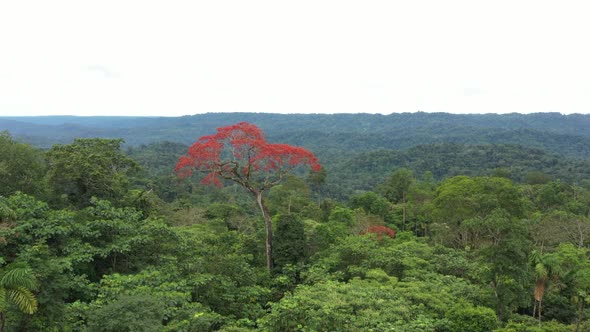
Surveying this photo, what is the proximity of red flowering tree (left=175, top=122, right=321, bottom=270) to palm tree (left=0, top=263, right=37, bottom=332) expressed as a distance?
28.5 ft

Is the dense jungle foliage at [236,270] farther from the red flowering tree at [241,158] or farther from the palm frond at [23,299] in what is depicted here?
the red flowering tree at [241,158]

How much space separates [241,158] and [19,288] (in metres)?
10.0

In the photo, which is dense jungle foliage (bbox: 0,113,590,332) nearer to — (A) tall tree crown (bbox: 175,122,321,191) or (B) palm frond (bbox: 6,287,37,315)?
(B) palm frond (bbox: 6,287,37,315)

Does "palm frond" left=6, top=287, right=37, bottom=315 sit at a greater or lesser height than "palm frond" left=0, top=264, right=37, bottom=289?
lesser

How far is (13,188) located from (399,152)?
342 ft

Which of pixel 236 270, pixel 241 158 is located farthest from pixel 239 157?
pixel 236 270

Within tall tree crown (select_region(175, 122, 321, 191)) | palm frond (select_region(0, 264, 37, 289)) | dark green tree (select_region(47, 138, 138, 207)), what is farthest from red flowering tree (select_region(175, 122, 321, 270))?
palm frond (select_region(0, 264, 37, 289))

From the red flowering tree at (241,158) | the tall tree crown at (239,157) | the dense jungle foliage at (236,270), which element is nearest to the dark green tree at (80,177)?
the dense jungle foliage at (236,270)

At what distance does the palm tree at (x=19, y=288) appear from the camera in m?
7.52

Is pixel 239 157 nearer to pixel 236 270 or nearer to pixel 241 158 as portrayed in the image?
pixel 241 158

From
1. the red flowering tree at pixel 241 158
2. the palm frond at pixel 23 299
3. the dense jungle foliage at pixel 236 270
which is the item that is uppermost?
the red flowering tree at pixel 241 158

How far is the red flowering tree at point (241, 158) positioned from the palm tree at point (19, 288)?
8688mm

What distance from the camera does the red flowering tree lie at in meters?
16.5

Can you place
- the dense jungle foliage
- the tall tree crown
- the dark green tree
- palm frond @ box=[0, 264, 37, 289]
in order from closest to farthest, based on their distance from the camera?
1. palm frond @ box=[0, 264, 37, 289]
2. the dense jungle foliage
3. the tall tree crown
4. the dark green tree
